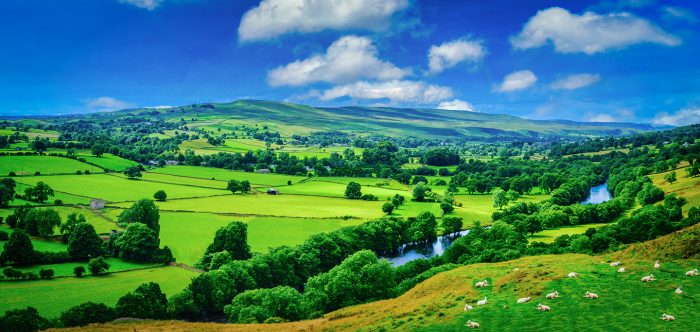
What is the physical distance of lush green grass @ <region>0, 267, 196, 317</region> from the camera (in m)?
56.6

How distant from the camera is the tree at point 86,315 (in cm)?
4931

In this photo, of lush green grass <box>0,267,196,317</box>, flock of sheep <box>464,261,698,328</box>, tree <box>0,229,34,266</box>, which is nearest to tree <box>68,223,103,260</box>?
tree <box>0,229,34,266</box>

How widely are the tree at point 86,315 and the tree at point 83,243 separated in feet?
89.3

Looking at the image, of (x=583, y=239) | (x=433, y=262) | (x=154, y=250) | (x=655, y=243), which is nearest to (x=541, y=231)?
(x=583, y=239)

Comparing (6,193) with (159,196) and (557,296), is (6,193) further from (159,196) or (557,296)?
(557,296)

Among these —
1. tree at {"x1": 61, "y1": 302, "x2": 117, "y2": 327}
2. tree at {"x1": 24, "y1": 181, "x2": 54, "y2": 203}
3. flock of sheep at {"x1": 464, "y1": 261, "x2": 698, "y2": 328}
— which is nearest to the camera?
flock of sheep at {"x1": 464, "y1": 261, "x2": 698, "y2": 328}

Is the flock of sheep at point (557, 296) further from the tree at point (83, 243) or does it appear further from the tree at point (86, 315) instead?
the tree at point (83, 243)

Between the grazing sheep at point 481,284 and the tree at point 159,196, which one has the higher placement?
the grazing sheep at point 481,284

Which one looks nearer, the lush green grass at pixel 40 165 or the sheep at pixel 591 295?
the sheep at pixel 591 295

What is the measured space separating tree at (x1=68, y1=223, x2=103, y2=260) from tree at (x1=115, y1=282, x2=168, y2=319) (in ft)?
78.2

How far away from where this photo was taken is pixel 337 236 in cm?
9144

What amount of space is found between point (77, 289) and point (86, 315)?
1556 cm

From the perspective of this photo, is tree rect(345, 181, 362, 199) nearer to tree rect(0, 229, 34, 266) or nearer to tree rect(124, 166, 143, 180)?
tree rect(124, 166, 143, 180)

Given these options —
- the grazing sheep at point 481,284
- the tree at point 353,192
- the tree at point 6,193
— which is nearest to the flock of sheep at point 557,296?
the grazing sheep at point 481,284
